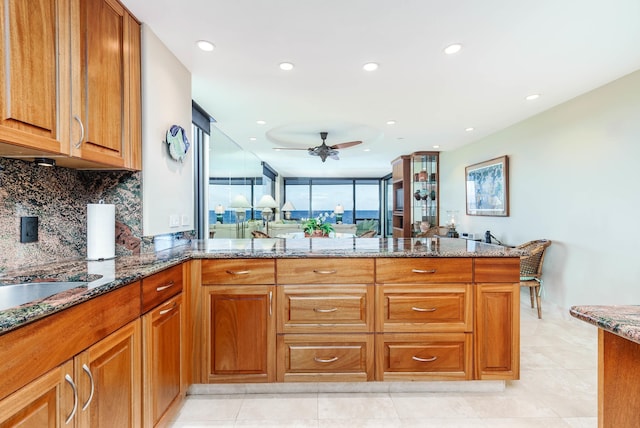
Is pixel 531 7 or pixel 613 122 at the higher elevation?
pixel 531 7

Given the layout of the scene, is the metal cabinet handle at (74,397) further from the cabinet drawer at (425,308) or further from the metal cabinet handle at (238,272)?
the cabinet drawer at (425,308)

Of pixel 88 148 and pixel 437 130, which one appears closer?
pixel 88 148

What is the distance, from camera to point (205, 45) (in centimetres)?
228

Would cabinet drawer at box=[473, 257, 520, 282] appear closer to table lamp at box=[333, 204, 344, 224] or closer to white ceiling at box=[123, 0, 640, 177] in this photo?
white ceiling at box=[123, 0, 640, 177]

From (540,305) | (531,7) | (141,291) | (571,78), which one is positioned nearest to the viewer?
(141,291)

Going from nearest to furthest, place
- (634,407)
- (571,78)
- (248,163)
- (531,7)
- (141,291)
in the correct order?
(634,407) → (141,291) → (531,7) → (571,78) → (248,163)

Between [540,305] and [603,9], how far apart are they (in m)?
2.99

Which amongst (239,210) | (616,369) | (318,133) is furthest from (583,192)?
(239,210)

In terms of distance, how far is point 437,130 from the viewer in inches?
189

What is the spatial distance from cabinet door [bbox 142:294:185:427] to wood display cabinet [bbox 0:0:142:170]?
0.89m

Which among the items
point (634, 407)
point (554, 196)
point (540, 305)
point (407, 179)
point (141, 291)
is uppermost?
point (407, 179)

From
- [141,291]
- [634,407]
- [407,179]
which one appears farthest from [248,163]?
[634,407]

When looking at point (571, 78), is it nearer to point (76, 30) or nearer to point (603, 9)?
point (603, 9)

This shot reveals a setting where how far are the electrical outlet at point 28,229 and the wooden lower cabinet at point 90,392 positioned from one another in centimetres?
77
